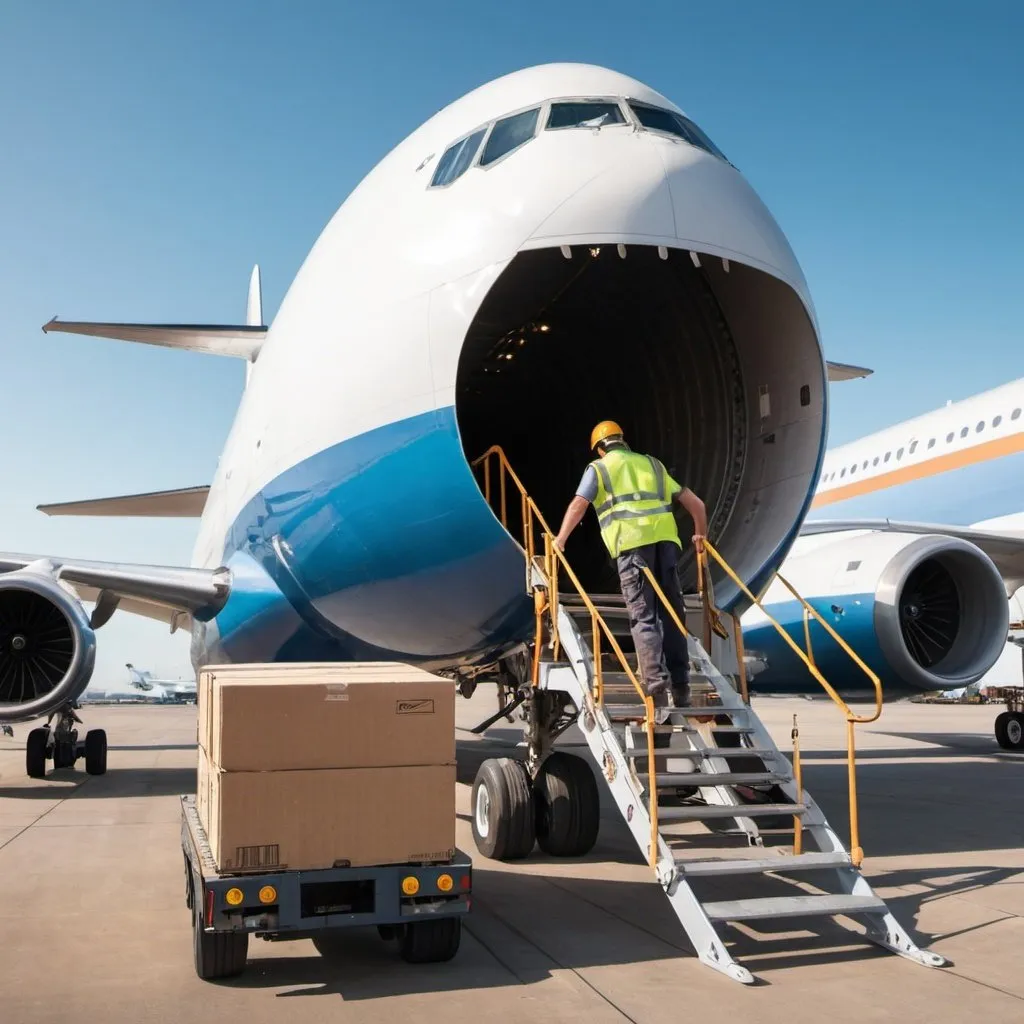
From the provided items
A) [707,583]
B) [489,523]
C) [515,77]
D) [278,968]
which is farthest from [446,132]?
[278,968]

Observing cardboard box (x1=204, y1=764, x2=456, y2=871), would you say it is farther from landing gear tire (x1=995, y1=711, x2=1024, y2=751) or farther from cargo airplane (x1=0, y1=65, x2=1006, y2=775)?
landing gear tire (x1=995, y1=711, x2=1024, y2=751)

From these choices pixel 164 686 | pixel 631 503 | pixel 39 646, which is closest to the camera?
pixel 631 503

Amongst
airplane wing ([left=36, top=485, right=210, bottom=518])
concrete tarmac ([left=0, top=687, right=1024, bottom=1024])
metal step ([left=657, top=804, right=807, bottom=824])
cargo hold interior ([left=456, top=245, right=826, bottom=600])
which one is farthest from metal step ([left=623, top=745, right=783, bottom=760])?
airplane wing ([left=36, top=485, right=210, bottom=518])

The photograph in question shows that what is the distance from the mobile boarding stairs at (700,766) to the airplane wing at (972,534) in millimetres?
4951

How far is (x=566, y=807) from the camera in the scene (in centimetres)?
693

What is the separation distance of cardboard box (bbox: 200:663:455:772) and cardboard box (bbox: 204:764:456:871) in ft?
0.19

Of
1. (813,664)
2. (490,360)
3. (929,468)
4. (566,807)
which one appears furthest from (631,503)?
(929,468)

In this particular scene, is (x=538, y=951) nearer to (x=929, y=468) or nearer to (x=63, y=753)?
(x=63, y=753)

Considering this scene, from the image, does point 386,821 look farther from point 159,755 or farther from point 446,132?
point 159,755

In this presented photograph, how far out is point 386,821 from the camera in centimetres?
457

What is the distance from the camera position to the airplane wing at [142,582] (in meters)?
9.53

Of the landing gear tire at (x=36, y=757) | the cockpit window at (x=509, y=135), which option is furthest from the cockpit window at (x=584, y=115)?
the landing gear tire at (x=36, y=757)

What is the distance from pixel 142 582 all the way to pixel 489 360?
12.7 feet

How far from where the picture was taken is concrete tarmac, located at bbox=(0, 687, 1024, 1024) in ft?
13.2
